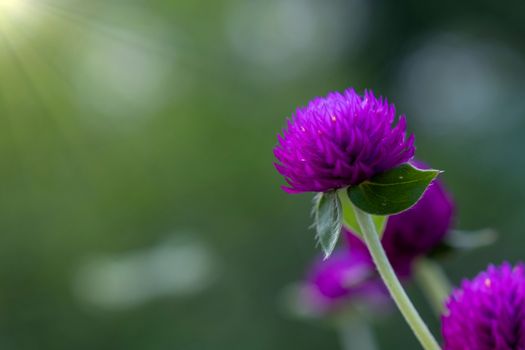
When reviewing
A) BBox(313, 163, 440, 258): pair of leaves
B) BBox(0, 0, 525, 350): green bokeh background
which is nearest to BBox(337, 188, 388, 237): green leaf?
BBox(313, 163, 440, 258): pair of leaves

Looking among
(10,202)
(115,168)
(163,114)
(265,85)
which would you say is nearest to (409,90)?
(265,85)

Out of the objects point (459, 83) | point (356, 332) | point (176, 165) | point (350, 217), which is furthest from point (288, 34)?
point (350, 217)

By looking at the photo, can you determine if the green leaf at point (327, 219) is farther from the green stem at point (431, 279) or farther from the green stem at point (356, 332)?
the green stem at point (356, 332)

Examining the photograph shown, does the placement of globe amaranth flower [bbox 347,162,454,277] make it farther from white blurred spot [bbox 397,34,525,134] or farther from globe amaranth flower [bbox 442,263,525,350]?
white blurred spot [bbox 397,34,525,134]

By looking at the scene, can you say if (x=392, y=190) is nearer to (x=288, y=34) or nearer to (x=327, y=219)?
(x=327, y=219)

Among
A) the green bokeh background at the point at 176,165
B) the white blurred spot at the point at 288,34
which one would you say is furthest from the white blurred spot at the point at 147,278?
the white blurred spot at the point at 288,34

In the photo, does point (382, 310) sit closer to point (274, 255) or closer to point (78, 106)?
point (274, 255)
